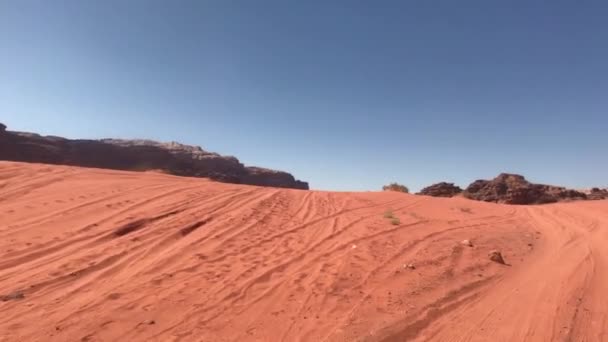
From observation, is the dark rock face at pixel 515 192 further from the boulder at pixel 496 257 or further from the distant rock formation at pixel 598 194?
the boulder at pixel 496 257

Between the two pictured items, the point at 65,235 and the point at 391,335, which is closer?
the point at 391,335

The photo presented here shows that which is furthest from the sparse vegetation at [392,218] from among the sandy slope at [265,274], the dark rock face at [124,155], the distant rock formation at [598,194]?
the dark rock face at [124,155]

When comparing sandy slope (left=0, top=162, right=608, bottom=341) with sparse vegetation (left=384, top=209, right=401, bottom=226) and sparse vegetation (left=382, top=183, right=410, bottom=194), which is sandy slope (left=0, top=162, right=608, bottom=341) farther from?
sparse vegetation (left=382, top=183, right=410, bottom=194)

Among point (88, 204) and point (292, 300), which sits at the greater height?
point (88, 204)

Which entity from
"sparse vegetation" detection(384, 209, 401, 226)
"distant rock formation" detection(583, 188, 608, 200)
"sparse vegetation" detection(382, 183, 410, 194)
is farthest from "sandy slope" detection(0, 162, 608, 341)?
"distant rock formation" detection(583, 188, 608, 200)

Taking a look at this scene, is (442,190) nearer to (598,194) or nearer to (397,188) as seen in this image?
(397,188)

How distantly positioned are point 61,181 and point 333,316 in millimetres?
10418

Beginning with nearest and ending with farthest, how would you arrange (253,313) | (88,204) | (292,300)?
(253,313), (292,300), (88,204)

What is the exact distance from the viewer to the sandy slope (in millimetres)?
4004

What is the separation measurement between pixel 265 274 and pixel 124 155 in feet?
183

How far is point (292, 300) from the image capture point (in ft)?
15.5

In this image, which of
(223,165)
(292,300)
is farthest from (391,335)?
(223,165)

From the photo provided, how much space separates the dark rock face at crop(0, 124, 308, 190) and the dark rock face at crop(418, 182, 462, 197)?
24784mm

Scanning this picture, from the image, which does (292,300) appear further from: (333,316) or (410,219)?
(410,219)
